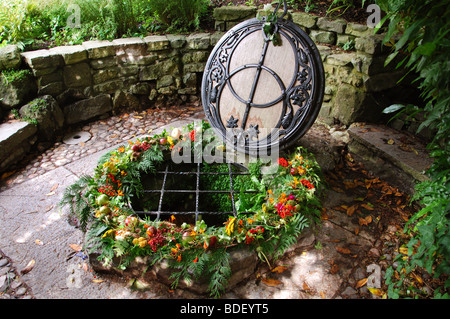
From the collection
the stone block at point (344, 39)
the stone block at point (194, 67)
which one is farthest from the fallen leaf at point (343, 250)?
the stone block at point (194, 67)

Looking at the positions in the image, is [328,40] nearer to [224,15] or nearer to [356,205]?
[224,15]

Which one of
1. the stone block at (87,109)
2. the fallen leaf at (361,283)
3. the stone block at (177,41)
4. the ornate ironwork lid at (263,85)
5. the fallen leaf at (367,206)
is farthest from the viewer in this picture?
the stone block at (177,41)

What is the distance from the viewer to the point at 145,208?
2764 mm

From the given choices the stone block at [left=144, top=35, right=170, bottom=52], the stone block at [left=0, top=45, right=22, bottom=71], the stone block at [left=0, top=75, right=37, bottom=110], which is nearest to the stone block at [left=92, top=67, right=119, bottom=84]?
the stone block at [left=144, top=35, right=170, bottom=52]

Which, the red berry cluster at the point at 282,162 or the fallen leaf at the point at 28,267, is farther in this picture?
the red berry cluster at the point at 282,162

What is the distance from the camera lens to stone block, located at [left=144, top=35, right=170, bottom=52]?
409cm

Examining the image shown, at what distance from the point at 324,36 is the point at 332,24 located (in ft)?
0.51

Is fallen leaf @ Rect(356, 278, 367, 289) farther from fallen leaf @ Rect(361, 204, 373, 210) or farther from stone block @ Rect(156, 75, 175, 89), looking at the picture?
stone block @ Rect(156, 75, 175, 89)

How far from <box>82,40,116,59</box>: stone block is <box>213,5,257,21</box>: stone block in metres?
1.42

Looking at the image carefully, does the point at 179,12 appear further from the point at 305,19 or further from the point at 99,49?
the point at 305,19

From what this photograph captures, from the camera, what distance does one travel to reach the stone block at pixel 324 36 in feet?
11.6

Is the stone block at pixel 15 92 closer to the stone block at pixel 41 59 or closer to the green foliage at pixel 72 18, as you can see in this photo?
the stone block at pixel 41 59

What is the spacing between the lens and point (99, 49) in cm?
389

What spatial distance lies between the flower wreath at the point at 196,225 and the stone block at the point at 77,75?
175 cm
